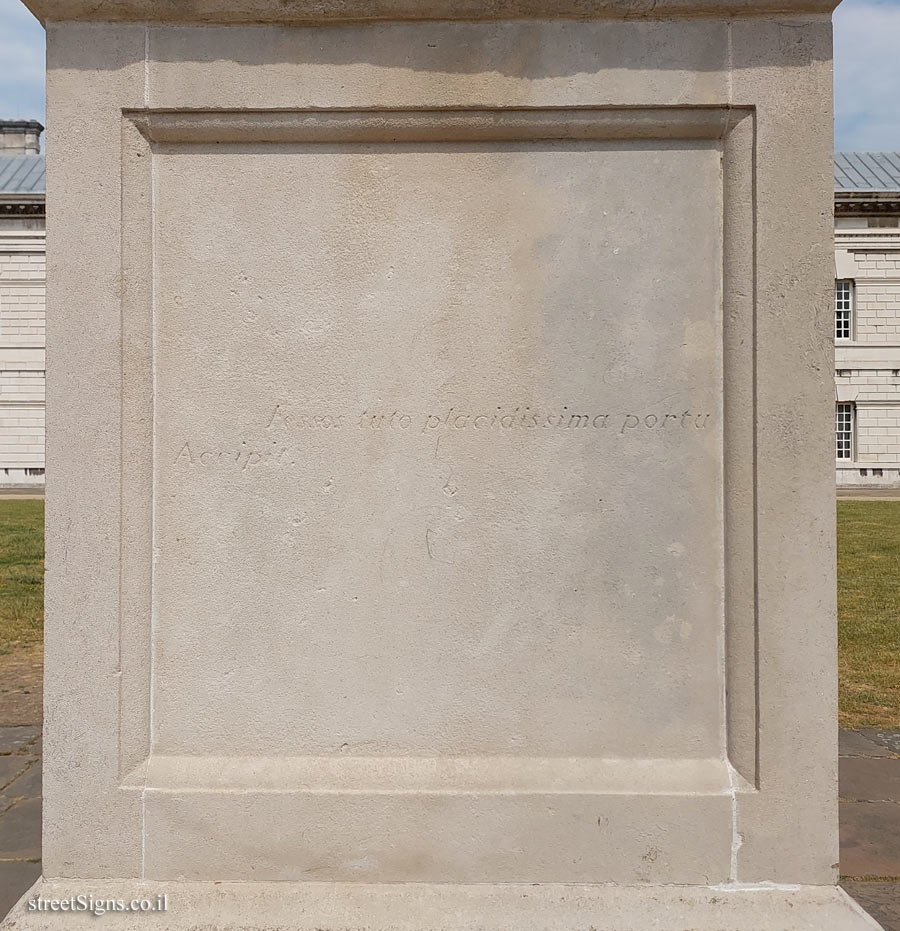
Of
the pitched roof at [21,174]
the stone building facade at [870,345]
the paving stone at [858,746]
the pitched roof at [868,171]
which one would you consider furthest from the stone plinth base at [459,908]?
the pitched roof at [21,174]

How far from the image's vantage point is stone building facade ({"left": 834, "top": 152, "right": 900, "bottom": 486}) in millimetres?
33500

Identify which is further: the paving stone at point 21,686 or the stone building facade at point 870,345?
the stone building facade at point 870,345

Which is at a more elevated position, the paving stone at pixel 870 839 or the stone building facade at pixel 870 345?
the stone building facade at pixel 870 345

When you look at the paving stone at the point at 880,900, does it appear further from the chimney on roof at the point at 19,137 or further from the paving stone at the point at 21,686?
the chimney on roof at the point at 19,137

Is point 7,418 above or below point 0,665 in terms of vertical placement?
above

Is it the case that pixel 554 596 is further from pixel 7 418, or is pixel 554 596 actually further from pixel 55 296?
pixel 7 418

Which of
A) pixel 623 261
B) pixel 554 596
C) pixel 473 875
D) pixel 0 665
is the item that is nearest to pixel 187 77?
pixel 623 261

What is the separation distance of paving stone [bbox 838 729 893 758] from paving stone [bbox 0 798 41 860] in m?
3.72

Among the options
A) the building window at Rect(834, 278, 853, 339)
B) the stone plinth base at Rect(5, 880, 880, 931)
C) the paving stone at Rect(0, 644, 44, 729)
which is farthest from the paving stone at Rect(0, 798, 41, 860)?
the building window at Rect(834, 278, 853, 339)

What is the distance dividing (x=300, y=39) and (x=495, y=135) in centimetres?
65

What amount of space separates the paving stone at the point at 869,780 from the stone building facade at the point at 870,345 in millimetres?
32027

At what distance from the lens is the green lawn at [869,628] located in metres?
5.26

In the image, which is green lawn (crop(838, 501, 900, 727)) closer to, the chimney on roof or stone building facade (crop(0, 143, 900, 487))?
stone building facade (crop(0, 143, 900, 487))

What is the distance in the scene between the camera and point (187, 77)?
2.55 meters
